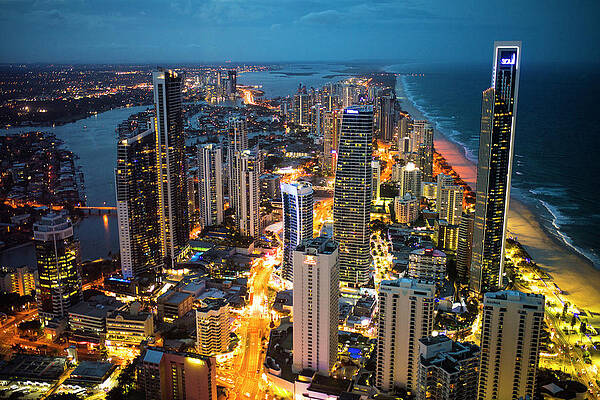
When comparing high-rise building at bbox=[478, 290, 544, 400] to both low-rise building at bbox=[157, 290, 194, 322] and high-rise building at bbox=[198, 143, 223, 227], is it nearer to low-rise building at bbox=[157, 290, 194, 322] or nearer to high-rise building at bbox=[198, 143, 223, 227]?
low-rise building at bbox=[157, 290, 194, 322]

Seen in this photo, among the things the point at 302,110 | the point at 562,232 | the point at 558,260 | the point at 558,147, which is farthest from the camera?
the point at 302,110

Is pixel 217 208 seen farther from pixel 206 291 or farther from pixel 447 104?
pixel 447 104

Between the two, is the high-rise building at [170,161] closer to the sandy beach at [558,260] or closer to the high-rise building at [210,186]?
the high-rise building at [210,186]

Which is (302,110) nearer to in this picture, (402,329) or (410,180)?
(410,180)

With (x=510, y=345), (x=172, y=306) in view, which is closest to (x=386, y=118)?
(x=172, y=306)

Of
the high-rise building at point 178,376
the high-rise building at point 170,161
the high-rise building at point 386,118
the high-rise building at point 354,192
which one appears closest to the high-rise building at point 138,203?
the high-rise building at point 170,161
